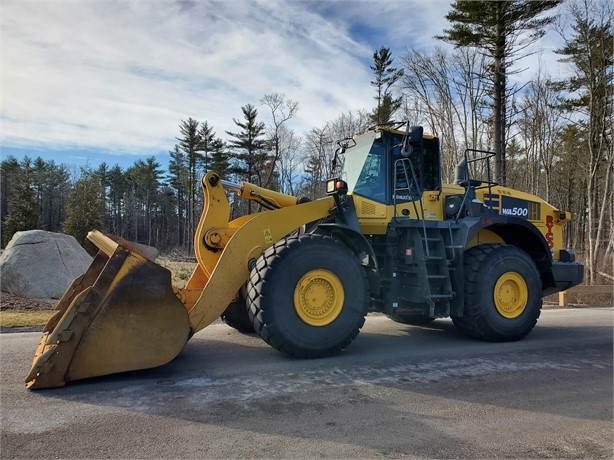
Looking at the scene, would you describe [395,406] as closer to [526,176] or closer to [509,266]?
[509,266]

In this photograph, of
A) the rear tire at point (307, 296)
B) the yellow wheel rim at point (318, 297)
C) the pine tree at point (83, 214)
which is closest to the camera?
the rear tire at point (307, 296)

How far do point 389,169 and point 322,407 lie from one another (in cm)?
367

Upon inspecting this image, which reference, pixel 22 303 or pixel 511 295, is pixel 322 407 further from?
pixel 22 303

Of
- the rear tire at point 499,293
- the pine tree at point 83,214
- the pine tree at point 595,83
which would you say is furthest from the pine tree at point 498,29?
the pine tree at point 83,214

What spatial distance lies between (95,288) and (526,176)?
3646 cm

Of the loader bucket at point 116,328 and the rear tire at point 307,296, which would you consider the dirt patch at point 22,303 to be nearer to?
the loader bucket at point 116,328

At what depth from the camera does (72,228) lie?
30.8 metres

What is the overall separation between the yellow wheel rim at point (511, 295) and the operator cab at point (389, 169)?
1696mm

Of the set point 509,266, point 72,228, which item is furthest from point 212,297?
point 72,228

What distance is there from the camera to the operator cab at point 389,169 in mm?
6387

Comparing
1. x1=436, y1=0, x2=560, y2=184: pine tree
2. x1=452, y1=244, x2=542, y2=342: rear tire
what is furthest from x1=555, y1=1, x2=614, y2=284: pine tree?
x1=452, y1=244, x2=542, y2=342: rear tire

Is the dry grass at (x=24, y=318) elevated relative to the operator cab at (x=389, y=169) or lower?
lower

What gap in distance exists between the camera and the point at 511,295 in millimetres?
6715

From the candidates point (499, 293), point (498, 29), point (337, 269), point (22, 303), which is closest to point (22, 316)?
point (22, 303)
